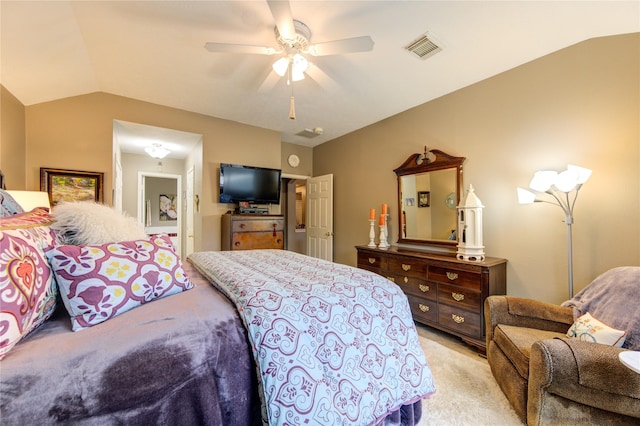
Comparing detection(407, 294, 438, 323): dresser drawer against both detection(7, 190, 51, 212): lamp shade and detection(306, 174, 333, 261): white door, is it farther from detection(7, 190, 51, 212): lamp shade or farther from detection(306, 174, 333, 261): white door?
detection(7, 190, 51, 212): lamp shade

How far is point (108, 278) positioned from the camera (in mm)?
1012

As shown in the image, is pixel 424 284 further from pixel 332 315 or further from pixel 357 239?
pixel 332 315

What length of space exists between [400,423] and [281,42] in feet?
8.47

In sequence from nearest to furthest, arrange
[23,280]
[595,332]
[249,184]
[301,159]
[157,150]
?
1. [23,280]
2. [595,332]
3. [249,184]
4. [157,150]
5. [301,159]

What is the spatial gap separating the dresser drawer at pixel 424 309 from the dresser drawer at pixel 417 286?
0.05 metres

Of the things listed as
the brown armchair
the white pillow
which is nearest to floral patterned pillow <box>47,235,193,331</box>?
the brown armchair

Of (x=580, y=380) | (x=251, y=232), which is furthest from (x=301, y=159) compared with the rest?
(x=580, y=380)

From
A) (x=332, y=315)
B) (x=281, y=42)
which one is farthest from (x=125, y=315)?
(x=281, y=42)

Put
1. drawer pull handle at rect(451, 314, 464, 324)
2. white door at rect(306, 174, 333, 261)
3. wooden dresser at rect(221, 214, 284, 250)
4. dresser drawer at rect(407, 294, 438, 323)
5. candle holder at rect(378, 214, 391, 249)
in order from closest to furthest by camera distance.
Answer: drawer pull handle at rect(451, 314, 464, 324)
dresser drawer at rect(407, 294, 438, 323)
candle holder at rect(378, 214, 391, 249)
wooden dresser at rect(221, 214, 284, 250)
white door at rect(306, 174, 333, 261)

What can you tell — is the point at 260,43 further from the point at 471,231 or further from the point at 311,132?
the point at 471,231

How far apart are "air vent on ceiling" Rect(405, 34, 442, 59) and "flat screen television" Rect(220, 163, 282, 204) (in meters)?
2.63

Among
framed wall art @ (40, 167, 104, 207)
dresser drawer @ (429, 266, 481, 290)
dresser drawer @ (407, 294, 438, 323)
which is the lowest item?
dresser drawer @ (407, 294, 438, 323)

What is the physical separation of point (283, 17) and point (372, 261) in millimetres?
2712

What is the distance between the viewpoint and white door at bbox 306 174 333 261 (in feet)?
15.3
